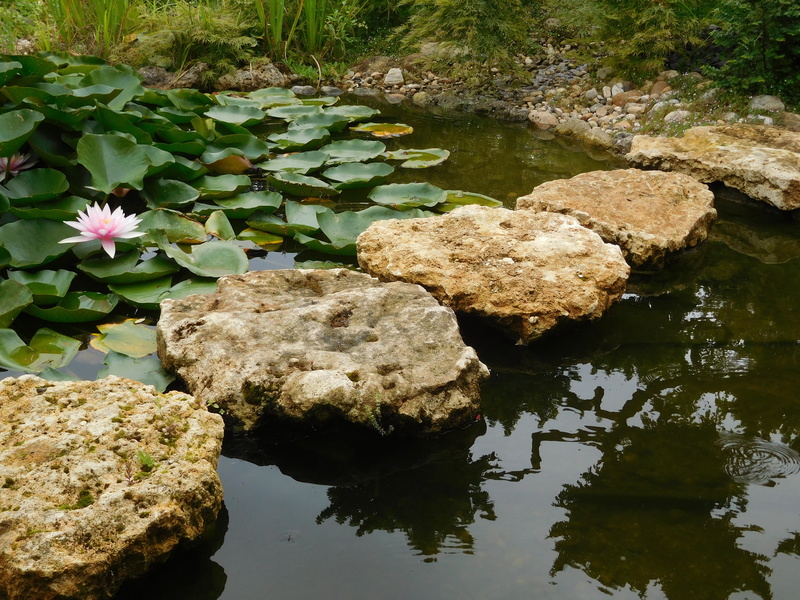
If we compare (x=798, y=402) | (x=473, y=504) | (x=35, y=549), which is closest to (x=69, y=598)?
(x=35, y=549)

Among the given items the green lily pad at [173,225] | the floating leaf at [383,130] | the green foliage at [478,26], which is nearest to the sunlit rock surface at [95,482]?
the green lily pad at [173,225]

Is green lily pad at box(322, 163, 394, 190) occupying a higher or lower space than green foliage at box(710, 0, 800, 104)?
lower

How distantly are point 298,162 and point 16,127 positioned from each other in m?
1.71

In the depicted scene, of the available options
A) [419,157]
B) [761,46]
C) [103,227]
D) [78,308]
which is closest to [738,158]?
[761,46]

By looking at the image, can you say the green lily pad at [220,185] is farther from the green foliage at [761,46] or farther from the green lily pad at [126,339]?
the green foliage at [761,46]

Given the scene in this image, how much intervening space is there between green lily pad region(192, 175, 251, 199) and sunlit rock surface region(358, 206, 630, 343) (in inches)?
42.2

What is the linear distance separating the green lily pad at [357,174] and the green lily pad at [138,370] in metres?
2.07

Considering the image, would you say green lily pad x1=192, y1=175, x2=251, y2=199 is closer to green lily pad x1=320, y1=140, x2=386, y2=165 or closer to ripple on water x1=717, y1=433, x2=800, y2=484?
green lily pad x1=320, y1=140, x2=386, y2=165

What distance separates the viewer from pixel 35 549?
1.63m

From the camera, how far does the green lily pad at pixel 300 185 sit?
420cm

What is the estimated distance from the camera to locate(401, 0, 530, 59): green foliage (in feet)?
23.0

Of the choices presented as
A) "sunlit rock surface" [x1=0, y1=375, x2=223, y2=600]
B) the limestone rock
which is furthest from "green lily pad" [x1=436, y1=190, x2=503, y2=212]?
the limestone rock

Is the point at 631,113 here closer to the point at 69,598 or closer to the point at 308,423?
the point at 308,423

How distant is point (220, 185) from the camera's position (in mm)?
4094
